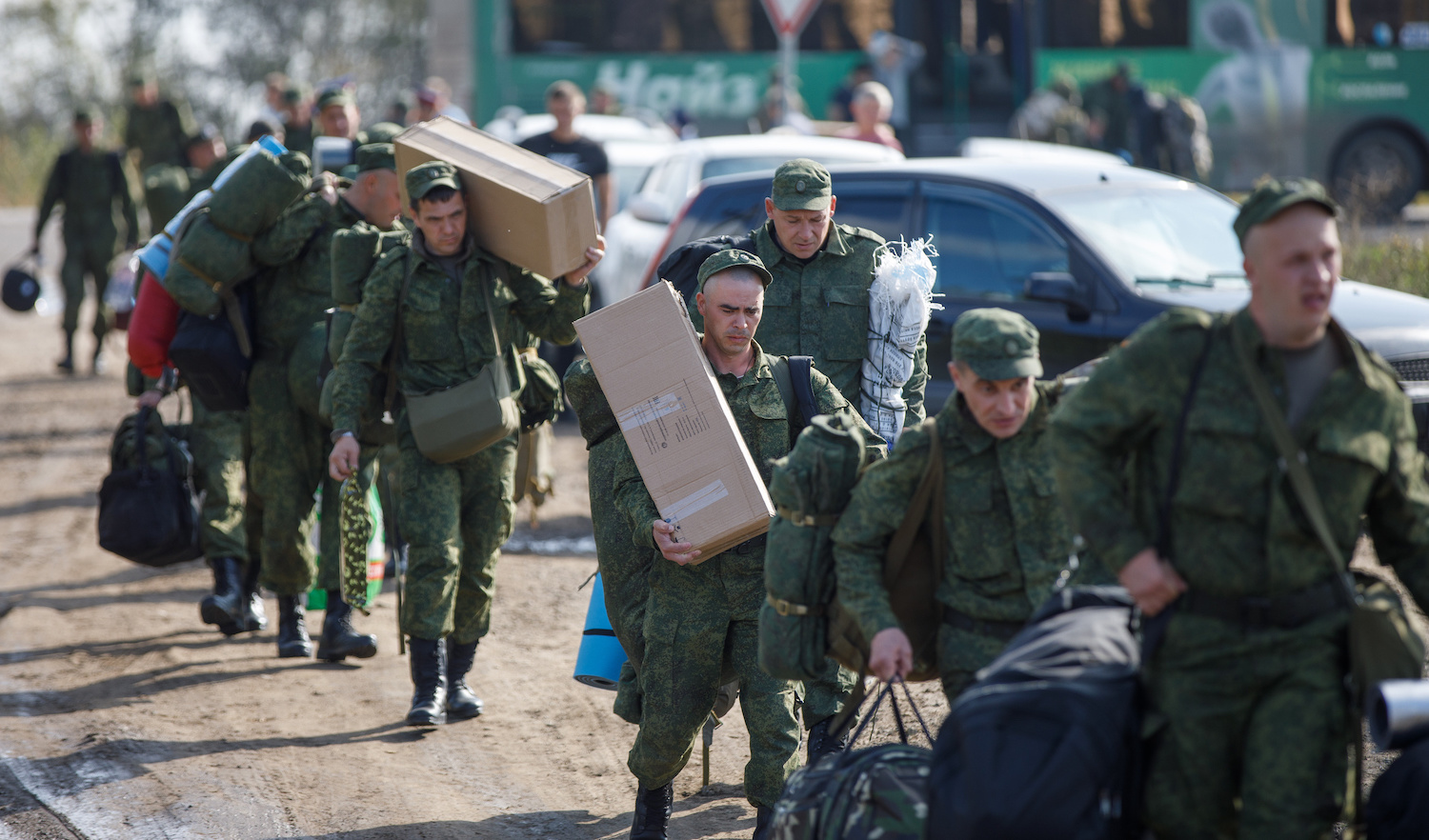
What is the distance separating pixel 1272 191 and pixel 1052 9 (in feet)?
53.5

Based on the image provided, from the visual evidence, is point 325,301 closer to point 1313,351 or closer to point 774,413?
point 774,413

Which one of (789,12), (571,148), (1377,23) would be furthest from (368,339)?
(1377,23)

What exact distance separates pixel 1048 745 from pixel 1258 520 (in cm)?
62

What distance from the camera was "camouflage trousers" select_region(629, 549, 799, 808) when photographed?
4.38 metres

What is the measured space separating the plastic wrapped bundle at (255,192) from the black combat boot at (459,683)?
6.41 ft

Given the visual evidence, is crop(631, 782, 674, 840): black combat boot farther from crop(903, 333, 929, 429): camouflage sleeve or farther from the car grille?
the car grille

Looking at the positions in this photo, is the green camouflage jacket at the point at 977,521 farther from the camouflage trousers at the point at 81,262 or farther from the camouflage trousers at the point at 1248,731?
the camouflage trousers at the point at 81,262

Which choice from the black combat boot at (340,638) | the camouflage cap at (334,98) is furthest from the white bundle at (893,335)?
the camouflage cap at (334,98)

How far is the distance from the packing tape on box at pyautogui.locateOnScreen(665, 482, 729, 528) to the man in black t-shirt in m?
8.06

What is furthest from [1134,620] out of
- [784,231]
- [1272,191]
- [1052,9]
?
[1052,9]

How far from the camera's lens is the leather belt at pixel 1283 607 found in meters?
2.98

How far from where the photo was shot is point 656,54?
63.9 feet

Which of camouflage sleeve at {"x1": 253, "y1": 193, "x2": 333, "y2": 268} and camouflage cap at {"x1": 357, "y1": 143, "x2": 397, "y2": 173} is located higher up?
camouflage cap at {"x1": 357, "y1": 143, "x2": 397, "y2": 173}

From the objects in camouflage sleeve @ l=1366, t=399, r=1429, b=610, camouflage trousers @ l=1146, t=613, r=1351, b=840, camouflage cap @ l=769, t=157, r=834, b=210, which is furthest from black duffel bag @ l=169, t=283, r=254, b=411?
camouflage sleeve @ l=1366, t=399, r=1429, b=610
